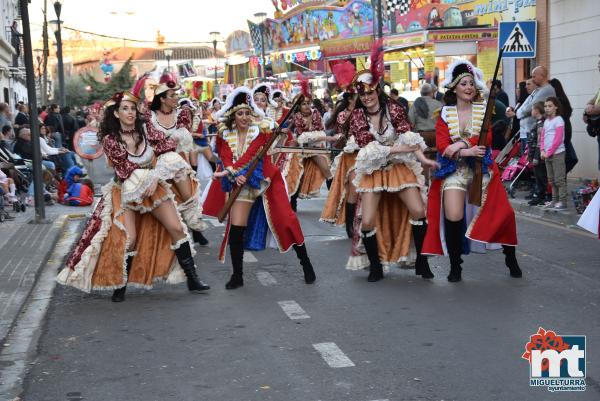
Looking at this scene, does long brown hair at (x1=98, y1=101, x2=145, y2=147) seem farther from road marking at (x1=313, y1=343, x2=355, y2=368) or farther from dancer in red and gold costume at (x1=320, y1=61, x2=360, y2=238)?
dancer in red and gold costume at (x1=320, y1=61, x2=360, y2=238)

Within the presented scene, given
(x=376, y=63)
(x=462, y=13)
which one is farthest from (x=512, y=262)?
(x=462, y=13)

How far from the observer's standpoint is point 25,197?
16.5 meters

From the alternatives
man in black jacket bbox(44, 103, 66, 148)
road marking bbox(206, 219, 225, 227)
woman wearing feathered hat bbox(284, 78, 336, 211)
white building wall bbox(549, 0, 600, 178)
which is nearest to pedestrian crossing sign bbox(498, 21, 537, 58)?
white building wall bbox(549, 0, 600, 178)

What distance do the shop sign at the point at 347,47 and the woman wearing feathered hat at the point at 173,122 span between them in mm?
21053

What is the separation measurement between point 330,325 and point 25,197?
1092cm

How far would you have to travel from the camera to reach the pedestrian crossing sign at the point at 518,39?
15047 mm

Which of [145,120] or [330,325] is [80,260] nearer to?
[145,120]

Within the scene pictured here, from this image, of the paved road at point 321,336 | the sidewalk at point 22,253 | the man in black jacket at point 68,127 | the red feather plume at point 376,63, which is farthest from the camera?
the man in black jacket at point 68,127

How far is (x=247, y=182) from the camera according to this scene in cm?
827

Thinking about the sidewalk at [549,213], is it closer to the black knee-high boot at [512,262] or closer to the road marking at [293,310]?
the black knee-high boot at [512,262]

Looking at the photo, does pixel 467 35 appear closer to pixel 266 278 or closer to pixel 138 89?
pixel 266 278

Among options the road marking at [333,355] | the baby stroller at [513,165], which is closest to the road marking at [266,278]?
the road marking at [333,355]

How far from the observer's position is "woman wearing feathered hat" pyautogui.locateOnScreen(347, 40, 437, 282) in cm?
818

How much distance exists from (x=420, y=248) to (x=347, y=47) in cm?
2714
